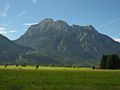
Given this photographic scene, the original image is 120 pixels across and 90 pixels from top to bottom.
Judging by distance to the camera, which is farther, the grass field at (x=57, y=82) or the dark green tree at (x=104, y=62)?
the dark green tree at (x=104, y=62)

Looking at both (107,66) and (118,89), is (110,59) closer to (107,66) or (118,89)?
(107,66)

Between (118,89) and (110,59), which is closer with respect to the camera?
(118,89)

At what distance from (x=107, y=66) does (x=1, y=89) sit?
491 ft

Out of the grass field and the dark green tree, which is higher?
the dark green tree

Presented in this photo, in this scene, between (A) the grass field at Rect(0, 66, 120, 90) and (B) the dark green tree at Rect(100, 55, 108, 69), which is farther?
(B) the dark green tree at Rect(100, 55, 108, 69)

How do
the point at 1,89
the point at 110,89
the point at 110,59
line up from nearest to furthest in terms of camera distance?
the point at 1,89 → the point at 110,89 → the point at 110,59

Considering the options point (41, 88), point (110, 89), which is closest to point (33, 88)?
point (41, 88)

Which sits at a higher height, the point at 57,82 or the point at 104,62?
the point at 104,62

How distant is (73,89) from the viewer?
3681cm

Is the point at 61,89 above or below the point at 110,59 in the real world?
below

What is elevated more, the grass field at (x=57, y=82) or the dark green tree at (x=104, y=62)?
the dark green tree at (x=104, y=62)

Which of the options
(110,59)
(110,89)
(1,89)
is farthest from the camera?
(110,59)

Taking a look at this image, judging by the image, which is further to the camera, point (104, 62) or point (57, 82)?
point (104, 62)

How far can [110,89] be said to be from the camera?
3762cm
